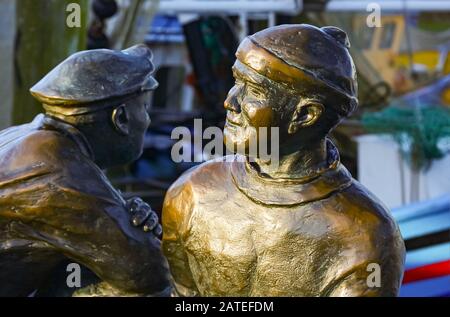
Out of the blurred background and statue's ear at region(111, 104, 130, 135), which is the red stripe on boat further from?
statue's ear at region(111, 104, 130, 135)

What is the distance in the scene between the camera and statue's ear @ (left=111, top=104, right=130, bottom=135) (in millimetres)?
2094

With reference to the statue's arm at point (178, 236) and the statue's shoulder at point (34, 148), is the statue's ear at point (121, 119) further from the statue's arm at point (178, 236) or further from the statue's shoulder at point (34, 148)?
the statue's arm at point (178, 236)

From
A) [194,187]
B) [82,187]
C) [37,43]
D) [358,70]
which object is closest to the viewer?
[194,187]

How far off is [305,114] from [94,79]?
Result: 57 centimetres

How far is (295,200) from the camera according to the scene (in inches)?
Result: 68.8

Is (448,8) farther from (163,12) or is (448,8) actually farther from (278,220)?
(278,220)

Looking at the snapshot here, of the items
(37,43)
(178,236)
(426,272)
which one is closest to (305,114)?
(178,236)

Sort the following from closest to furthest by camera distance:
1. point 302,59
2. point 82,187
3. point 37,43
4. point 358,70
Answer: point 302,59, point 82,187, point 37,43, point 358,70

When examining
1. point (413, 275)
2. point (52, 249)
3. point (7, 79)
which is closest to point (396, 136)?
point (413, 275)

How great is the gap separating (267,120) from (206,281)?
368 mm

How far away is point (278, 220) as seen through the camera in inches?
69.2

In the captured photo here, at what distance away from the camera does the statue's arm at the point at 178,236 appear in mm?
1878

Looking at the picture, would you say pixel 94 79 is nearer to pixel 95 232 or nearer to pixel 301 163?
pixel 95 232

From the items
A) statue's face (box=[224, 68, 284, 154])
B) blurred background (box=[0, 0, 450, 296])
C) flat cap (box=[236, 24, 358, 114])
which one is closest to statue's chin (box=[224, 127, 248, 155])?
statue's face (box=[224, 68, 284, 154])
